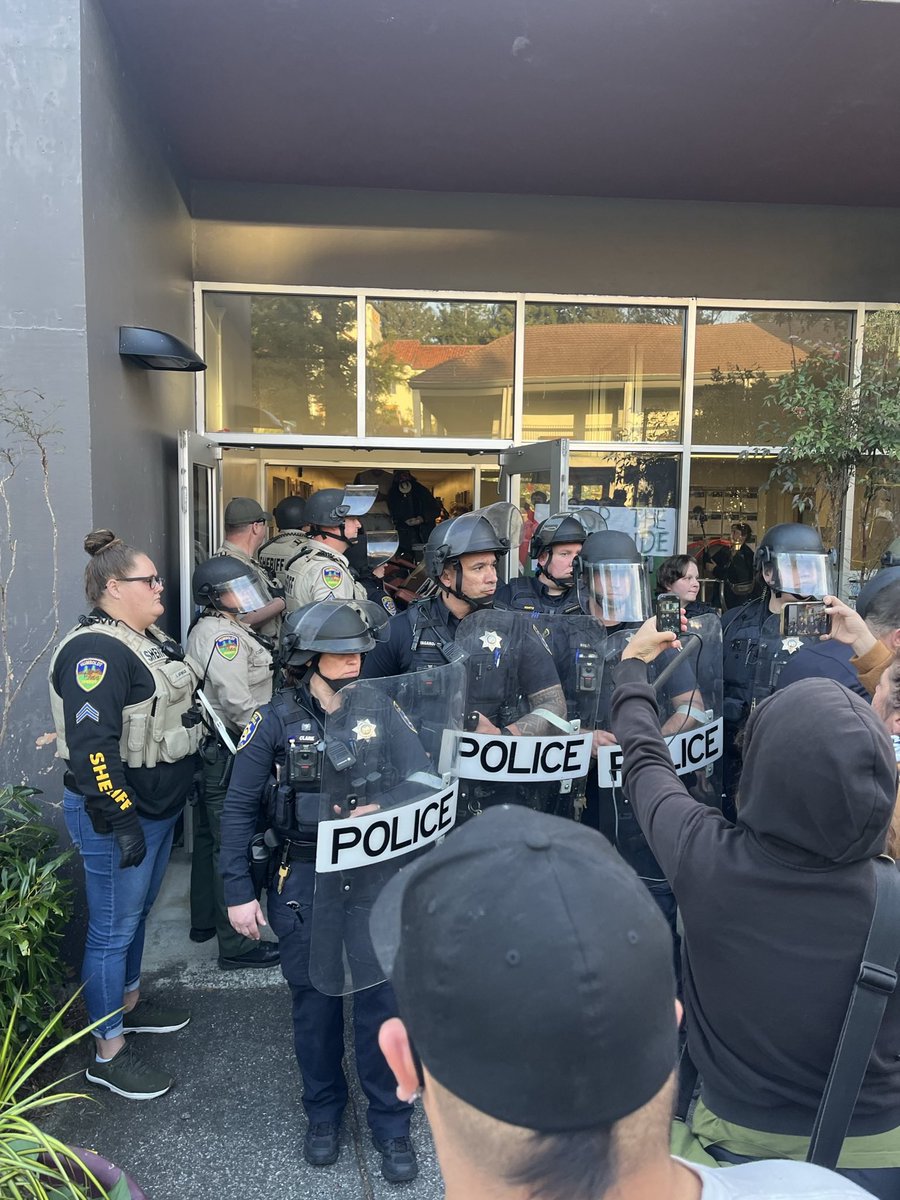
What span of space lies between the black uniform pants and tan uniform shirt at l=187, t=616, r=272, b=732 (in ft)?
4.29

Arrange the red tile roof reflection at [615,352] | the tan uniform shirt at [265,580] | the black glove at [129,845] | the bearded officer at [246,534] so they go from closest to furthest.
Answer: the black glove at [129,845] < the tan uniform shirt at [265,580] < the bearded officer at [246,534] < the red tile roof reflection at [615,352]

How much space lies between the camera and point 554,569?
13.8ft

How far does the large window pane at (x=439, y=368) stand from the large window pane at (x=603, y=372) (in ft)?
0.83

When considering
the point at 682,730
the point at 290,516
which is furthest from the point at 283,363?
the point at 682,730

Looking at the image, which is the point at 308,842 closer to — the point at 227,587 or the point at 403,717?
the point at 403,717

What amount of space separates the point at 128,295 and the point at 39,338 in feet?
2.70

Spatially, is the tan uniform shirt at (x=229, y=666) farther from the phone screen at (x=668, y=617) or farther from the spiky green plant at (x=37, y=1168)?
the phone screen at (x=668, y=617)

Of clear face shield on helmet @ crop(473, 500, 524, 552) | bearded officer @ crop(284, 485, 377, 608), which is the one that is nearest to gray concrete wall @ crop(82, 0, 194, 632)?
bearded officer @ crop(284, 485, 377, 608)

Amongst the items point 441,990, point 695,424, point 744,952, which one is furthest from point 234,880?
point 695,424

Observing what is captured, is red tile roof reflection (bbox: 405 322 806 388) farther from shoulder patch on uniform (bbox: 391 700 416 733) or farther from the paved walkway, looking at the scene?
the paved walkway

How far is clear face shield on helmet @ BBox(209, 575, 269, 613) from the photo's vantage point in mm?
3875

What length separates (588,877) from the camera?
81cm

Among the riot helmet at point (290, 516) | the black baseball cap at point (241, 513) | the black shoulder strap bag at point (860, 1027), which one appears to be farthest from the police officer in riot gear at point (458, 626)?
the riot helmet at point (290, 516)

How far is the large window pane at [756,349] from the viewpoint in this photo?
262 inches
